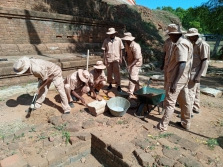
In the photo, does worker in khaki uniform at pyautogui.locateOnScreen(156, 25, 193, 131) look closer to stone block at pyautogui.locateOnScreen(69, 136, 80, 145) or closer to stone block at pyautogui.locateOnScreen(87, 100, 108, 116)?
stone block at pyautogui.locateOnScreen(87, 100, 108, 116)

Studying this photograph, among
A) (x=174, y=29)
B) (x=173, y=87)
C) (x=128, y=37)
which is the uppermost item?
(x=174, y=29)

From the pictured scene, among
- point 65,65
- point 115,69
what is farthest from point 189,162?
point 65,65

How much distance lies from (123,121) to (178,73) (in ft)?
4.90

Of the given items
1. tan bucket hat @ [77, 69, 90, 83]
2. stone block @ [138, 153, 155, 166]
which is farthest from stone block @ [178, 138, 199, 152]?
tan bucket hat @ [77, 69, 90, 83]

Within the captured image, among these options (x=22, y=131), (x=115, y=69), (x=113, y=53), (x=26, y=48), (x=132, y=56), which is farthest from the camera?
(x=26, y=48)

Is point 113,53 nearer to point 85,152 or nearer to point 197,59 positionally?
point 197,59

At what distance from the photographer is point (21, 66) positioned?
3203mm

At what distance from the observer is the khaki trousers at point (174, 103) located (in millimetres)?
3078

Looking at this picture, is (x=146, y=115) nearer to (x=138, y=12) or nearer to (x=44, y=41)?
(x=44, y=41)

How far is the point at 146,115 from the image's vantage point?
369 cm

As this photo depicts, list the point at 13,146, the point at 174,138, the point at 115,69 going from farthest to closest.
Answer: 1. the point at 115,69
2. the point at 174,138
3. the point at 13,146

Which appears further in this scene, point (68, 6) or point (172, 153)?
point (68, 6)

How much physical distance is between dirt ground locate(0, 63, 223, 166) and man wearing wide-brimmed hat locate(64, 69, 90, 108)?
233 mm

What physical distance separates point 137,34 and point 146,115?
36.4 feet
